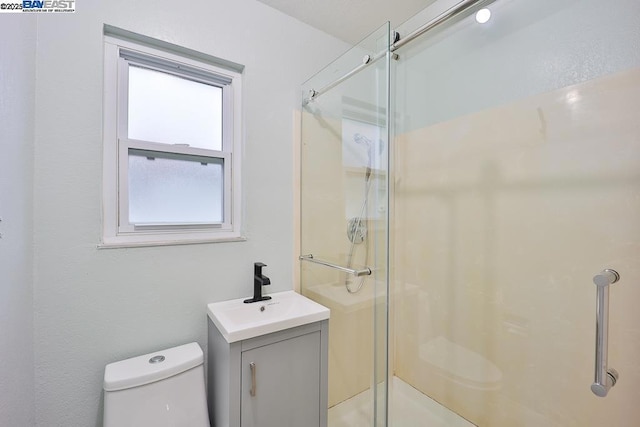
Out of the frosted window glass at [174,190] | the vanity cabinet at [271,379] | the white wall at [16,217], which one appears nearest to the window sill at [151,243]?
the frosted window glass at [174,190]

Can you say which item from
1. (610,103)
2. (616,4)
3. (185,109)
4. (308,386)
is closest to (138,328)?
(308,386)

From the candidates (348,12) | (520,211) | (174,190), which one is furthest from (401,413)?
(348,12)

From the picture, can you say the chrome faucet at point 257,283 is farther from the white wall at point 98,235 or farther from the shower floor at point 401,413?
the shower floor at point 401,413

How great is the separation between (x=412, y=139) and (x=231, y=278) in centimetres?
149

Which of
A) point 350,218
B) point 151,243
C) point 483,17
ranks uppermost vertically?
point 483,17

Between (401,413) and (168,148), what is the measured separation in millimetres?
2016

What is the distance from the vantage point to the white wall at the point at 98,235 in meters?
1.14

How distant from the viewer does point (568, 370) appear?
4.08ft

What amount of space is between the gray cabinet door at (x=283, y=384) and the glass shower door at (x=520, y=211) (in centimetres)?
69

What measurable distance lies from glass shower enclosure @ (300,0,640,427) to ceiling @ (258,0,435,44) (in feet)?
0.47

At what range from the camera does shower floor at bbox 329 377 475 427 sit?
1579 millimetres

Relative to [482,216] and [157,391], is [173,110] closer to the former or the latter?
[157,391]

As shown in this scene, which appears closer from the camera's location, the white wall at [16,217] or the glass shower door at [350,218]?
the white wall at [16,217]

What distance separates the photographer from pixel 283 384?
50.8 inches
